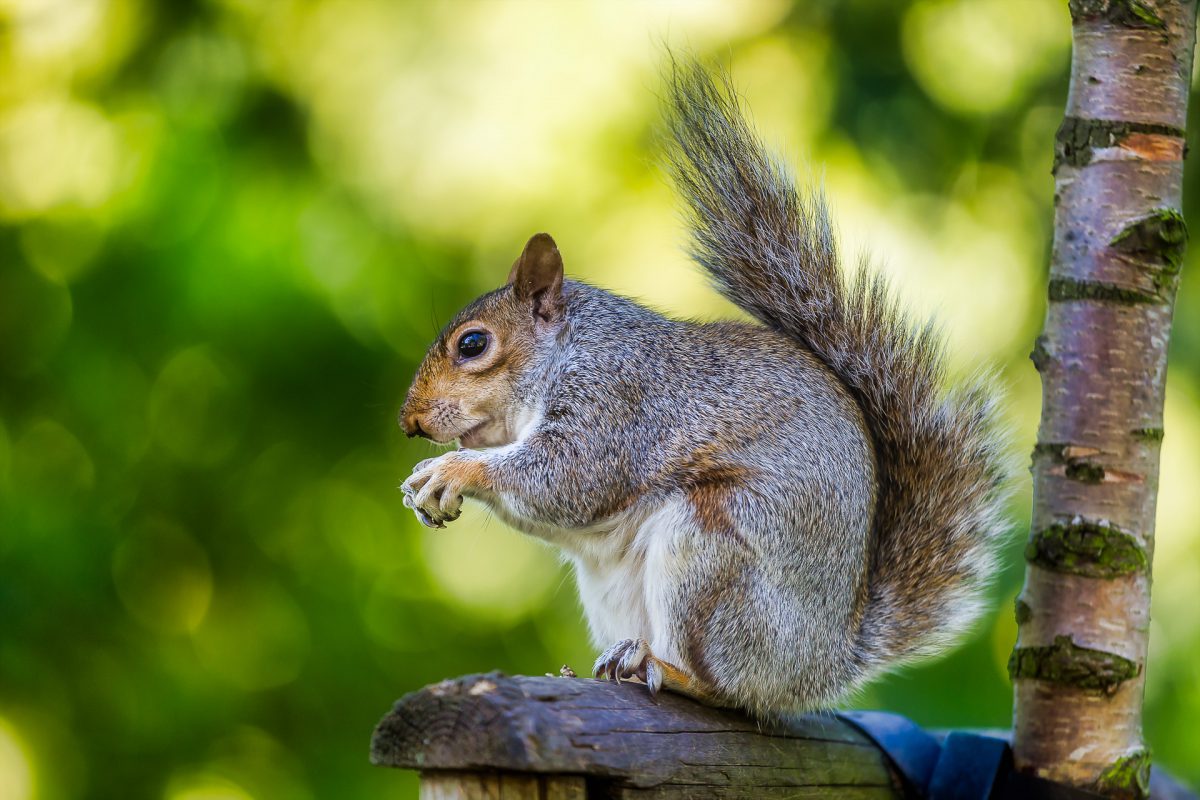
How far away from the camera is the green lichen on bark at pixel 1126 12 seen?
1694 mm

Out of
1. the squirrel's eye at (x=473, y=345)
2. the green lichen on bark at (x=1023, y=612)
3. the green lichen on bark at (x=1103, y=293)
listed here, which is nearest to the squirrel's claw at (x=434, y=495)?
the squirrel's eye at (x=473, y=345)

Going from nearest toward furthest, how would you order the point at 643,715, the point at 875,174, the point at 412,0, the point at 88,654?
1. the point at 643,715
2. the point at 88,654
3. the point at 875,174
4. the point at 412,0

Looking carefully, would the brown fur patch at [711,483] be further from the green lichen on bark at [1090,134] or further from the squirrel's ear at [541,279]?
the green lichen on bark at [1090,134]

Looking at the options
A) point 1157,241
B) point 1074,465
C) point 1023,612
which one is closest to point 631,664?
point 1023,612

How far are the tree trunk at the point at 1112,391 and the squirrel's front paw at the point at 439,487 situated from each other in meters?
0.83

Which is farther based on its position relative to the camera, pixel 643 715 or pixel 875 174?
pixel 875 174

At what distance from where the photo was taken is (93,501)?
332 cm

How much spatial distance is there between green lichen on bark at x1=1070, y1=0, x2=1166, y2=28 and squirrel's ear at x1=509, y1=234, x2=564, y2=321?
0.91 metres

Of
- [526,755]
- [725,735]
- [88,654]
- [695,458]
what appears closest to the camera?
[526,755]

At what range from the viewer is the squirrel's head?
6.95 ft

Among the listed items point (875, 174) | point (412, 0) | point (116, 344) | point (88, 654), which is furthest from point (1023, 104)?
point (88, 654)

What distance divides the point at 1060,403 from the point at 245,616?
237 centimetres

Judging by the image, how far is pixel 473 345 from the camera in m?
2.17

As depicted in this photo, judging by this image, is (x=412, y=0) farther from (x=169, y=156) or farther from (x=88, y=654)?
(x=88, y=654)
